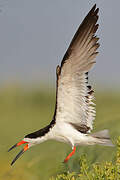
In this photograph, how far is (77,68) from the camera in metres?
4.44

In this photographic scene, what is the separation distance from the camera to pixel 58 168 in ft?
20.3

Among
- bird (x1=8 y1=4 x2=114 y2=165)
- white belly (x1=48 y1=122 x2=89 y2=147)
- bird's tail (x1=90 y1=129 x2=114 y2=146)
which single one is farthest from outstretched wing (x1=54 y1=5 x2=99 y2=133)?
bird's tail (x1=90 y1=129 x2=114 y2=146)

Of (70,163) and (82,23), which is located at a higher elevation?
(82,23)

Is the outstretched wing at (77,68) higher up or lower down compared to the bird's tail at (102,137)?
higher up

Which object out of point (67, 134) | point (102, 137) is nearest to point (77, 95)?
point (67, 134)

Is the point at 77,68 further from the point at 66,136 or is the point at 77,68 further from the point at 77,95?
the point at 66,136

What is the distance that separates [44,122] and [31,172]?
12.9 ft

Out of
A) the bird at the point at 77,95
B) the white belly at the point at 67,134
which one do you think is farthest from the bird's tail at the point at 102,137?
the white belly at the point at 67,134

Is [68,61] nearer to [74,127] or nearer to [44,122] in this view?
[74,127]

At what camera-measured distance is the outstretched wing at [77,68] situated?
14.4ft

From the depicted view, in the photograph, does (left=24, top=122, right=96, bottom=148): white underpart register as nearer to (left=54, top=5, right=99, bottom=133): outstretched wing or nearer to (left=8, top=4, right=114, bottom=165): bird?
(left=8, top=4, right=114, bottom=165): bird

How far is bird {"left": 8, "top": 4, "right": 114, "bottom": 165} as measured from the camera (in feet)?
14.4

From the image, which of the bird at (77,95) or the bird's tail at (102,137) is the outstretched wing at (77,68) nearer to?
the bird at (77,95)

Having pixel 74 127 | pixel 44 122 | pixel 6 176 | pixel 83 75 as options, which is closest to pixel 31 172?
pixel 6 176
